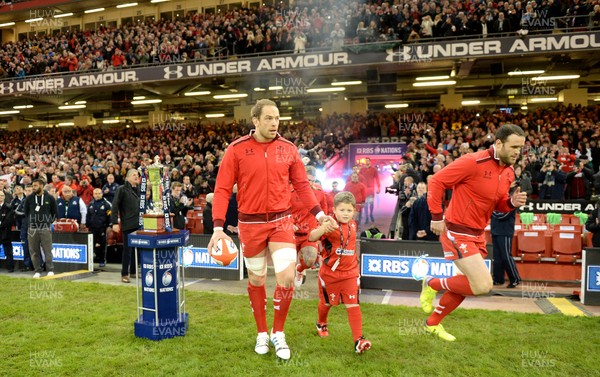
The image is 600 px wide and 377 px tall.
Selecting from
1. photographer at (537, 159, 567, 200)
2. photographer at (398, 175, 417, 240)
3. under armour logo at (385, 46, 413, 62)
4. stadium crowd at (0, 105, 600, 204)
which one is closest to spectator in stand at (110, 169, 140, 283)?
stadium crowd at (0, 105, 600, 204)

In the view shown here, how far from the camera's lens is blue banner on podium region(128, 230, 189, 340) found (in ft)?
18.7

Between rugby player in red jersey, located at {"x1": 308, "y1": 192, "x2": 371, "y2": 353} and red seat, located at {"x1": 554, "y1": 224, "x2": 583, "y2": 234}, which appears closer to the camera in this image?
rugby player in red jersey, located at {"x1": 308, "y1": 192, "x2": 371, "y2": 353}

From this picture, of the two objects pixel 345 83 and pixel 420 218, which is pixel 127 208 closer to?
pixel 420 218

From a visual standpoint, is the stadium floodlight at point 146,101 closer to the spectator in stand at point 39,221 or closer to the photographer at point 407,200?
the spectator in stand at point 39,221

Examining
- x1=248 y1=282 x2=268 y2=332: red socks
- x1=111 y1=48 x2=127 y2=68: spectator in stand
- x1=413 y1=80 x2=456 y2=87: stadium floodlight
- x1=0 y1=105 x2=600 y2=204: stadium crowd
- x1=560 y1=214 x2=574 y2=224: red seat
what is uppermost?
x1=111 y1=48 x2=127 y2=68: spectator in stand

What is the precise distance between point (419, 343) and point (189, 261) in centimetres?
589

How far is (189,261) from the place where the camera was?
10.1m

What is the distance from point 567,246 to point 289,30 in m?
16.1

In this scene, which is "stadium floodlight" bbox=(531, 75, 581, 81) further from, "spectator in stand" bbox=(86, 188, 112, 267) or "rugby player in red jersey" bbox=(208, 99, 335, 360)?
"rugby player in red jersey" bbox=(208, 99, 335, 360)

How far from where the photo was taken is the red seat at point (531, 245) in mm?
9703

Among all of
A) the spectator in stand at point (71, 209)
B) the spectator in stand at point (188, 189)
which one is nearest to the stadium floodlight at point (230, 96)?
the spectator in stand at point (188, 189)

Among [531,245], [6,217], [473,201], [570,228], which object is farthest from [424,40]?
[473,201]

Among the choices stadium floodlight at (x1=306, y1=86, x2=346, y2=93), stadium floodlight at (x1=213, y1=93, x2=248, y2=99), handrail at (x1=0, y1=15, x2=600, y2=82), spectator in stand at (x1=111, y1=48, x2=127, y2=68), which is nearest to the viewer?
handrail at (x1=0, y1=15, x2=600, y2=82)

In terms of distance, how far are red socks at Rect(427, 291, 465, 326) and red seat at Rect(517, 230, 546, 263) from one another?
4.96 meters
